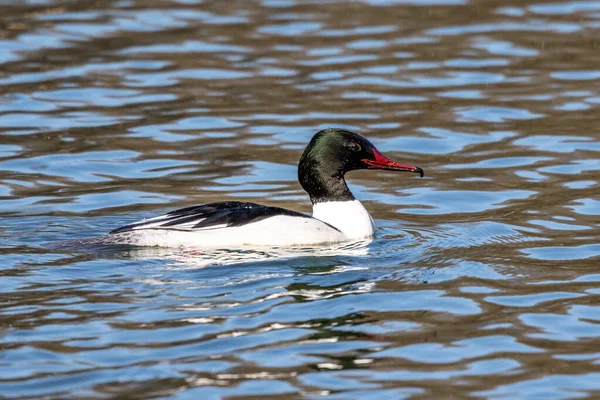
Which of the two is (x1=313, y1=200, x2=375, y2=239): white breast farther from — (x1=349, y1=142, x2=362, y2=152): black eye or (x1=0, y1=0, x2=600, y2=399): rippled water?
(x1=349, y1=142, x2=362, y2=152): black eye

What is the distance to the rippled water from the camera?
7.12m

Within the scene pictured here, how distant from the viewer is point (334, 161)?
34.7 ft

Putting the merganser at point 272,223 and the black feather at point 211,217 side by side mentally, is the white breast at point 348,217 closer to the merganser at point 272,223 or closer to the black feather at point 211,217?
the merganser at point 272,223

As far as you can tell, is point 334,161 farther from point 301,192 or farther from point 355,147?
point 301,192

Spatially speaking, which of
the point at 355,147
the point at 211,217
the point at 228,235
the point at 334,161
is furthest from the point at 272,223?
the point at 355,147

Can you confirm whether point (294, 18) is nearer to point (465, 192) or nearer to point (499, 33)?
point (499, 33)

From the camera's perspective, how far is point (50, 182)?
12281 mm

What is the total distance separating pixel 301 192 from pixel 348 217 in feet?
6.29

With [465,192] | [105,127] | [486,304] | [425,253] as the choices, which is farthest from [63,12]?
[486,304]

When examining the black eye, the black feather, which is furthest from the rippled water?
the black eye

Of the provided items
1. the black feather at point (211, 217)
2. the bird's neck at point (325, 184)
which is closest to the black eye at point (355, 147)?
the bird's neck at point (325, 184)

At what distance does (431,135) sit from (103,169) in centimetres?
386

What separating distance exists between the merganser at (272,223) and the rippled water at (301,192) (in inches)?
8.9

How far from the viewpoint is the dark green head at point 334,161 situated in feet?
34.5
